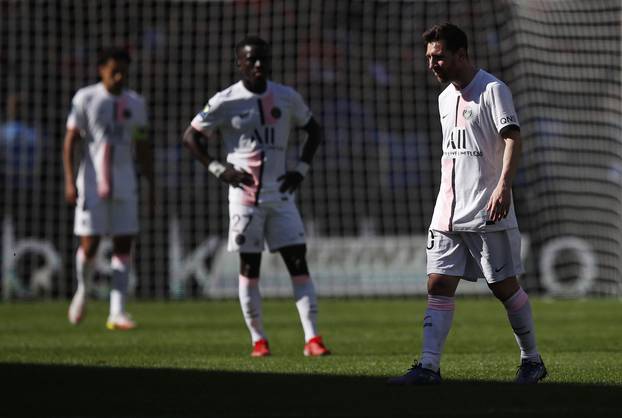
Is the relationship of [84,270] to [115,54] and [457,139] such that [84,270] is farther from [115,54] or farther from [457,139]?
[457,139]

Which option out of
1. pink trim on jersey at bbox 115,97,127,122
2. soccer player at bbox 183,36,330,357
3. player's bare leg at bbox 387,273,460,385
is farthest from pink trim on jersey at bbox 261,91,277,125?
pink trim on jersey at bbox 115,97,127,122

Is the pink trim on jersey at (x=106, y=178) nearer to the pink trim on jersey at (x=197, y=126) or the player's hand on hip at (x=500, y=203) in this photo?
the pink trim on jersey at (x=197, y=126)

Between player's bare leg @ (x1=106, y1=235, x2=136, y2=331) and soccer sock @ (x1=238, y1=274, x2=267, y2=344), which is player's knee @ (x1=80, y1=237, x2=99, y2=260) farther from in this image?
soccer sock @ (x1=238, y1=274, x2=267, y2=344)

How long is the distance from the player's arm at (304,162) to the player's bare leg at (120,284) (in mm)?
3074

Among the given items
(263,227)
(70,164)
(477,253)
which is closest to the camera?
(477,253)

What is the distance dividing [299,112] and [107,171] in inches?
127

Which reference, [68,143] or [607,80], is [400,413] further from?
[607,80]

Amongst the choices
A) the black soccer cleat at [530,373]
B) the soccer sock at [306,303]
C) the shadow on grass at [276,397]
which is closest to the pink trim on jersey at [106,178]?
the soccer sock at [306,303]

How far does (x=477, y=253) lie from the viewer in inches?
255

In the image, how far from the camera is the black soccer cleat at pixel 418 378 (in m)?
6.25

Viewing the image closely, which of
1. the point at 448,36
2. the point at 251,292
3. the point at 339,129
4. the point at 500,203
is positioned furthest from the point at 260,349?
the point at 339,129

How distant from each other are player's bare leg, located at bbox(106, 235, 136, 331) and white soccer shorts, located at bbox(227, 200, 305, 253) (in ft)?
9.59

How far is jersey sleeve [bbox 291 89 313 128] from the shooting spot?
898 centimetres

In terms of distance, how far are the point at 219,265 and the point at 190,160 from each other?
7.28 feet
